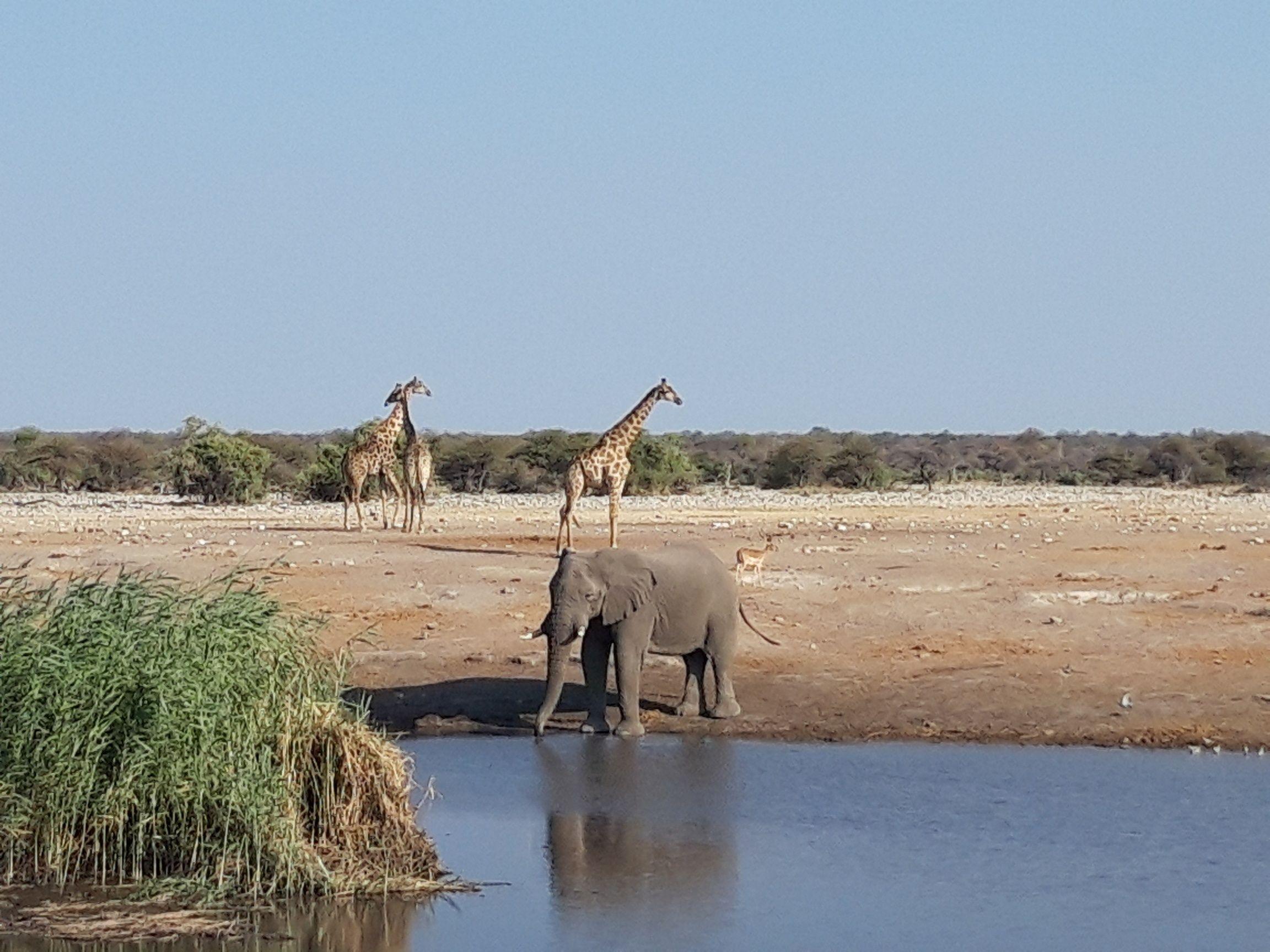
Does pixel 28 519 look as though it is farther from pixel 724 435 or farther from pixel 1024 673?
pixel 724 435

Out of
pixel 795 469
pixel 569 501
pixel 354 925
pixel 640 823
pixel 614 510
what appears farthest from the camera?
pixel 795 469

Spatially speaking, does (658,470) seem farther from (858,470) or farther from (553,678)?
(553,678)

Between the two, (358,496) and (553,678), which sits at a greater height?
(358,496)

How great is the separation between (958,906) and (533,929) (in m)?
2.12

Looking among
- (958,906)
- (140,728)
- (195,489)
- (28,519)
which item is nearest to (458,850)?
(140,728)

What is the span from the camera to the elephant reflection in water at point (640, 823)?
1066cm

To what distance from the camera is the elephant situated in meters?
14.7

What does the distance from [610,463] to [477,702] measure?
963 cm

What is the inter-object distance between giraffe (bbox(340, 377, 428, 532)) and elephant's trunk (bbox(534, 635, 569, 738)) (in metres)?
12.9

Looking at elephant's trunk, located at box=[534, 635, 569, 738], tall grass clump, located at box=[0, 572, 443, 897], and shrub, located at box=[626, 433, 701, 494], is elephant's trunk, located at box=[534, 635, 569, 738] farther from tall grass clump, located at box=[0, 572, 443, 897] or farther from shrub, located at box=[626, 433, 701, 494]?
shrub, located at box=[626, 433, 701, 494]

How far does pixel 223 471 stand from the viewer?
36750 mm

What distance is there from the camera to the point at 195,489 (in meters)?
37.9

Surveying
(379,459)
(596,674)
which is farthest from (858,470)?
(596,674)

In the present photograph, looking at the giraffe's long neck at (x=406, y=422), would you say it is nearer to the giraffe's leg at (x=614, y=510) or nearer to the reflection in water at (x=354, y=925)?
the giraffe's leg at (x=614, y=510)
